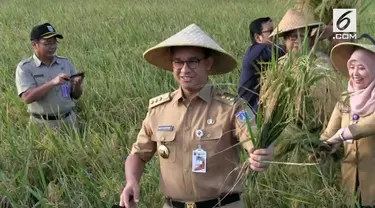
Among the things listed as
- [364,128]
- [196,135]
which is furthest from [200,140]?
[364,128]

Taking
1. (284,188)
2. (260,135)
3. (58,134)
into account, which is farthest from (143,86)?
(260,135)

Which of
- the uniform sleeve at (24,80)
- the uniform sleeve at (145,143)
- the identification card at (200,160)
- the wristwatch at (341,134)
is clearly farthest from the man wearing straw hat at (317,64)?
the uniform sleeve at (24,80)

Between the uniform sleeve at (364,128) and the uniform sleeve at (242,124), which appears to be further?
the uniform sleeve at (364,128)

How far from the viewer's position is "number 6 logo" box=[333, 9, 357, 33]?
271cm

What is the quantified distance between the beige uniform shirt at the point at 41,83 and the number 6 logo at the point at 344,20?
2155mm

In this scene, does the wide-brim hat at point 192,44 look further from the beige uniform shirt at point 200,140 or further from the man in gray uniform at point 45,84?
the man in gray uniform at point 45,84

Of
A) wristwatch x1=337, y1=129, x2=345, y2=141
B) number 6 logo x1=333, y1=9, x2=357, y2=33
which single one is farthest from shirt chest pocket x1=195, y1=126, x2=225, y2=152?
number 6 logo x1=333, y1=9, x2=357, y2=33

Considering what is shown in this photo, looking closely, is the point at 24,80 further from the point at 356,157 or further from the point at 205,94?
the point at 356,157

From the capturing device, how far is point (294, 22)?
2916 mm

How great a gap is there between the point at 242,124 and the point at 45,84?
2.21 metres

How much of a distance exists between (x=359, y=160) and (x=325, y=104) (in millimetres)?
295

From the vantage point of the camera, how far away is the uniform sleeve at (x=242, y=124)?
6.53ft

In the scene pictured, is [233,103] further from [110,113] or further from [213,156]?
[110,113]

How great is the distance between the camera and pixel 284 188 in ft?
9.53
